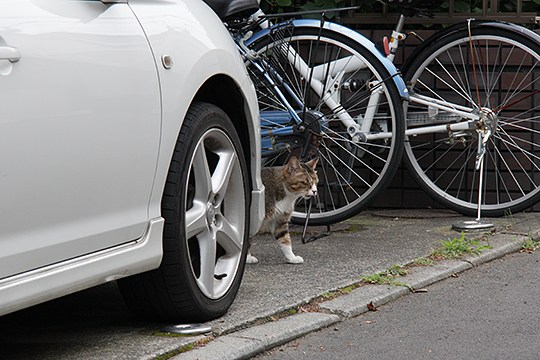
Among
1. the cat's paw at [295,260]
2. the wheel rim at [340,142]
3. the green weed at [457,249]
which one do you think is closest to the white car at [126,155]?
the cat's paw at [295,260]

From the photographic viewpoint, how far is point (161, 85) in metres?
3.69

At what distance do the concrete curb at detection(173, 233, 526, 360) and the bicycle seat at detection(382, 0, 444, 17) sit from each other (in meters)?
1.49

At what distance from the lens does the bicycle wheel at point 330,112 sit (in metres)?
6.14

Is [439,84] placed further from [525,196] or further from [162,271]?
[162,271]

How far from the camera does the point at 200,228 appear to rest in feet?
13.2

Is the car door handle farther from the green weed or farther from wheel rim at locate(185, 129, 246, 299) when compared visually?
the green weed

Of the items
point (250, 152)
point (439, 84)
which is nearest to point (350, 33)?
point (439, 84)

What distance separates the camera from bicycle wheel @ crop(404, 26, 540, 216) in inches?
270

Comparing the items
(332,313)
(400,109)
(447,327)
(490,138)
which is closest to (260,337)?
(332,313)

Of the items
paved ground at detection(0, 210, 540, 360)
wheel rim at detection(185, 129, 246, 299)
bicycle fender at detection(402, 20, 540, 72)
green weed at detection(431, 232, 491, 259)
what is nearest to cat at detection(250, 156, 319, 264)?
paved ground at detection(0, 210, 540, 360)

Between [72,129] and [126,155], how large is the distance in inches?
12.6

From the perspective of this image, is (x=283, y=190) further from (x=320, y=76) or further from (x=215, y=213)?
(x=215, y=213)

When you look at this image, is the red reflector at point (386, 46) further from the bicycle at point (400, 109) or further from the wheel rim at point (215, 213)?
the wheel rim at point (215, 213)

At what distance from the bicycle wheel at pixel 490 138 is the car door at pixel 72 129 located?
3.48 m
